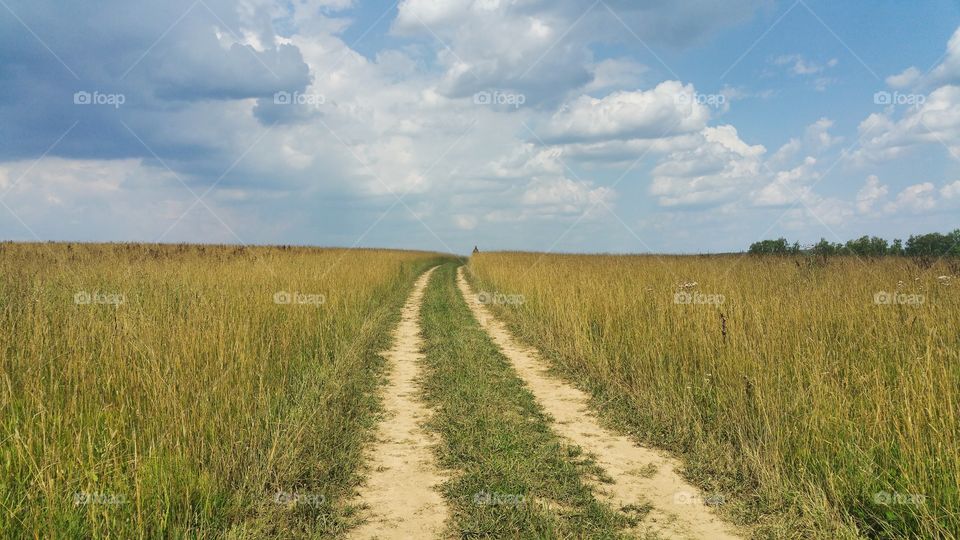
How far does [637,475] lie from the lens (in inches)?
176

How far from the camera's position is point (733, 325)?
638 cm

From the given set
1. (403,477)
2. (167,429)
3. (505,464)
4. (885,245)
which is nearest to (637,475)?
(505,464)

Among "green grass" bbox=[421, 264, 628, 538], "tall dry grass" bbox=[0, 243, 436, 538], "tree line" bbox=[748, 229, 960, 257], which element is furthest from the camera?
"tree line" bbox=[748, 229, 960, 257]

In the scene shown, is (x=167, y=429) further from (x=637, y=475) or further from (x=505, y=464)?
(x=637, y=475)

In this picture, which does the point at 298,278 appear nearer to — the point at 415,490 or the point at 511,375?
the point at 511,375

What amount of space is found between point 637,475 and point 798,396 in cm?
158

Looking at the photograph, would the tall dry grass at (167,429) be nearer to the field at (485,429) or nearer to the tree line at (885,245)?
the field at (485,429)

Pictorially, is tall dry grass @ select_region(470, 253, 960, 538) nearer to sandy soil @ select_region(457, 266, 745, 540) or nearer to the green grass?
sandy soil @ select_region(457, 266, 745, 540)

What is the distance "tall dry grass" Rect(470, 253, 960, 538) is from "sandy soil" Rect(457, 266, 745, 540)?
212mm

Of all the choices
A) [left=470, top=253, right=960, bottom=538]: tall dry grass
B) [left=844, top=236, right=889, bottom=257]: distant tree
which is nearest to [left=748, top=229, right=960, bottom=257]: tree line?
[left=844, top=236, right=889, bottom=257]: distant tree

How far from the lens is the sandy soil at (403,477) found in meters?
3.62

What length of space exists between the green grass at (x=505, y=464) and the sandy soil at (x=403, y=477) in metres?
0.15

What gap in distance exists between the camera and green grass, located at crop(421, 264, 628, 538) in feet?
11.8

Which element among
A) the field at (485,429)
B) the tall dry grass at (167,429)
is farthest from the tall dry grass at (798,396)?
the tall dry grass at (167,429)
